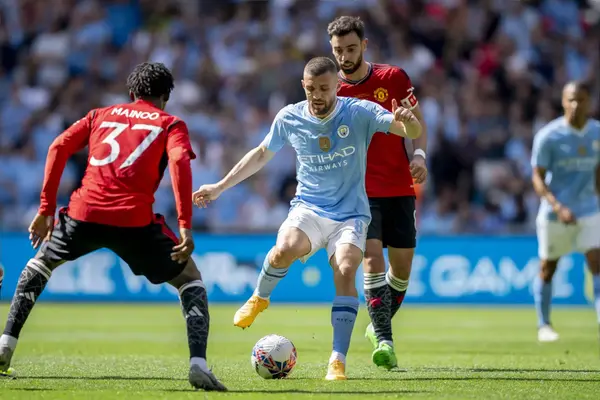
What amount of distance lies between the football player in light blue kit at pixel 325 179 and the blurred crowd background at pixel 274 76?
1101 centimetres

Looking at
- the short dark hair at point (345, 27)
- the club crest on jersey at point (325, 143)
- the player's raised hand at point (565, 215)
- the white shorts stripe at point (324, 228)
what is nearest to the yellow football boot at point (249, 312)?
the white shorts stripe at point (324, 228)

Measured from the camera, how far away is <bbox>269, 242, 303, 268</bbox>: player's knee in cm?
756

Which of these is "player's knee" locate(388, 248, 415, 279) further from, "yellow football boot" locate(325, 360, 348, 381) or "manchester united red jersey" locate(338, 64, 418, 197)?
"yellow football boot" locate(325, 360, 348, 381)

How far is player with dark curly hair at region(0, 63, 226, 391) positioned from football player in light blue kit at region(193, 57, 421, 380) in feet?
2.59

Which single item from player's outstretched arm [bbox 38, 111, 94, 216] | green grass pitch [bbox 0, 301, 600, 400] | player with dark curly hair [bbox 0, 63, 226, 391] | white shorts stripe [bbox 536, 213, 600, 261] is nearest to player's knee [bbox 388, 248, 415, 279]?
green grass pitch [bbox 0, 301, 600, 400]

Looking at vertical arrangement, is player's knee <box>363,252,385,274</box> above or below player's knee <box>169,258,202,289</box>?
above

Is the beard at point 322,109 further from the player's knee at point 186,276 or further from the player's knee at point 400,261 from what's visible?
the player's knee at point 400,261

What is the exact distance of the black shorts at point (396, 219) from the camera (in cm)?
891

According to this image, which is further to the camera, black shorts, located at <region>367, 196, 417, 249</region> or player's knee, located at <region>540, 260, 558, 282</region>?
player's knee, located at <region>540, 260, 558, 282</region>

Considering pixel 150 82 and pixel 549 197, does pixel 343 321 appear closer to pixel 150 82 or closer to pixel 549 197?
pixel 150 82

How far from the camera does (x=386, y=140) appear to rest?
8898 mm

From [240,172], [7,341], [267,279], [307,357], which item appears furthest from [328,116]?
[307,357]

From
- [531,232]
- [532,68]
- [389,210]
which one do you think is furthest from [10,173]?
[389,210]

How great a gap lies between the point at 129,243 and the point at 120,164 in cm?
53
